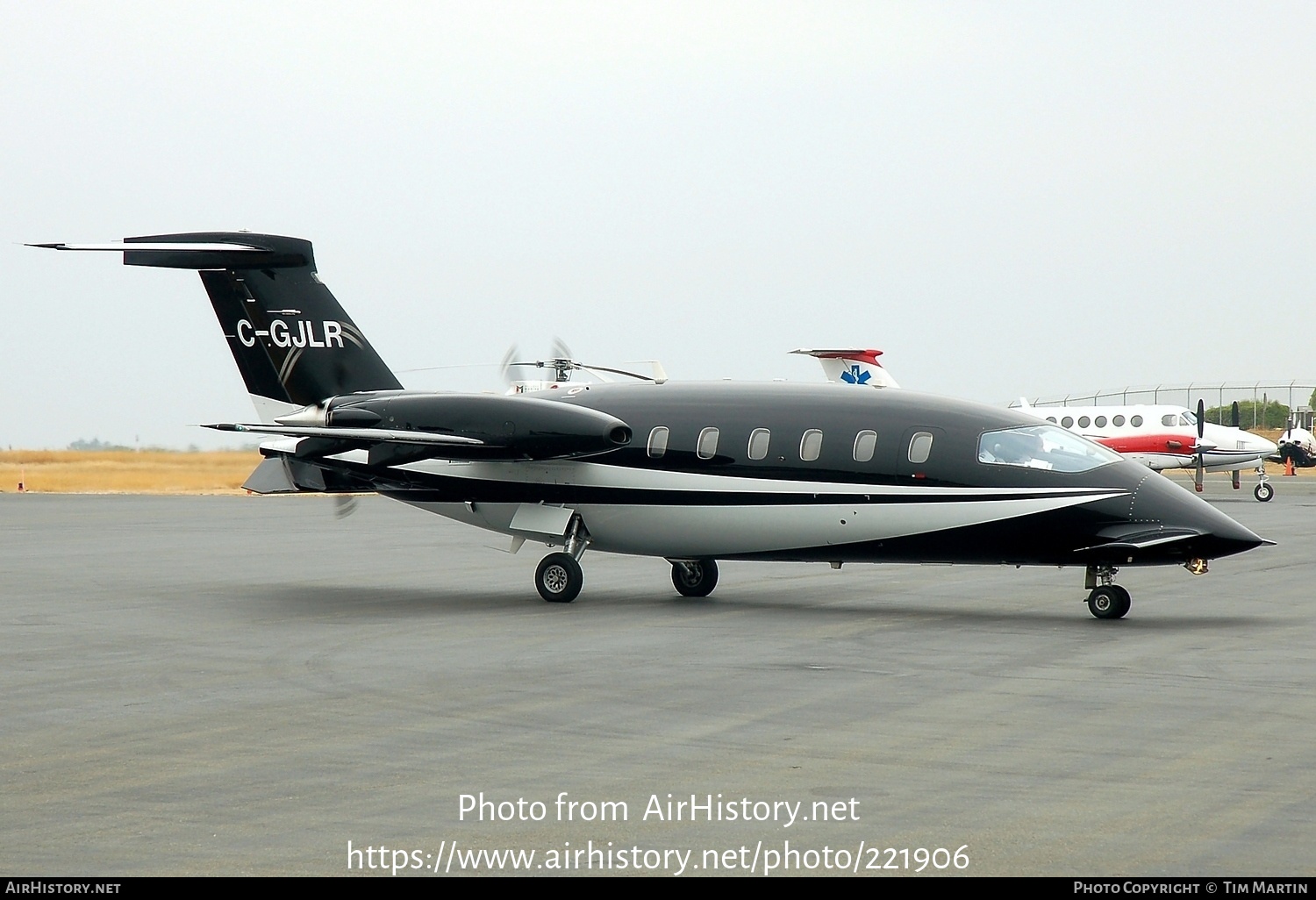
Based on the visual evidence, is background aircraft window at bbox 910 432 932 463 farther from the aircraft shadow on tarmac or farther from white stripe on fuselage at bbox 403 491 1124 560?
the aircraft shadow on tarmac

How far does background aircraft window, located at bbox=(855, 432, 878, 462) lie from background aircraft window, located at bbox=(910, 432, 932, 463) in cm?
47

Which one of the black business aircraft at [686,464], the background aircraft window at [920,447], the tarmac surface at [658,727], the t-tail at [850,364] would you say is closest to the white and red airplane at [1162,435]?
the t-tail at [850,364]

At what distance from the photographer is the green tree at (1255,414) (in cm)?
8619

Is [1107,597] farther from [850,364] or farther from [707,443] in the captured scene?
[850,364]

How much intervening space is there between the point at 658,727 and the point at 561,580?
8.58 meters

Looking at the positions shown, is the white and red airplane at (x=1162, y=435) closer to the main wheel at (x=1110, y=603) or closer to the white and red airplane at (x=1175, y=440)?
the white and red airplane at (x=1175, y=440)

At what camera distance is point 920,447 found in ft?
57.1

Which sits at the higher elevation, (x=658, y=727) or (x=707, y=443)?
(x=707, y=443)

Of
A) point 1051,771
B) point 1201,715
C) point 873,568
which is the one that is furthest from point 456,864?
point 873,568

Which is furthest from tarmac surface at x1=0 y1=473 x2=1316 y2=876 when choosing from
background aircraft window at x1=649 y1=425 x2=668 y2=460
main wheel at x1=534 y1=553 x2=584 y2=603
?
background aircraft window at x1=649 y1=425 x2=668 y2=460

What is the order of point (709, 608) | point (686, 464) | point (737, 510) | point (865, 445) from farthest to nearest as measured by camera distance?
1. point (686, 464)
2. point (709, 608)
3. point (737, 510)
4. point (865, 445)

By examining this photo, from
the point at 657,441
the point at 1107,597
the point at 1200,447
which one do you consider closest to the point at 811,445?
the point at 657,441

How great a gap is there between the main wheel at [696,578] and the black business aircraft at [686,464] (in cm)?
3
